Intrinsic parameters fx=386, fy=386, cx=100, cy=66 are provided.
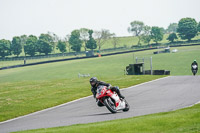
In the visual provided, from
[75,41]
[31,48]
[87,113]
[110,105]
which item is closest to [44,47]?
[31,48]

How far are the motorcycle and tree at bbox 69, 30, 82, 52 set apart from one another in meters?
165

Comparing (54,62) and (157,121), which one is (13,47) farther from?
(157,121)

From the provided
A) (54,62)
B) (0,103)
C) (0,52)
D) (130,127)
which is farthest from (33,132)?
(0,52)

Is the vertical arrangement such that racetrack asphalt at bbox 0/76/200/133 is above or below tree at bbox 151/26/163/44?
below

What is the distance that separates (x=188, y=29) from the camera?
559 ft

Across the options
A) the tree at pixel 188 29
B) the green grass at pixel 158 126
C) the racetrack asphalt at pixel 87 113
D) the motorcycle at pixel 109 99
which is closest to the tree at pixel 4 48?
the tree at pixel 188 29

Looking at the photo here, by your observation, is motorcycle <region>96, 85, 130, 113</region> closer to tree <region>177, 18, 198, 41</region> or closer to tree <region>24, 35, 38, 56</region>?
tree <region>24, 35, 38, 56</region>

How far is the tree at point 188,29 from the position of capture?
554 ft

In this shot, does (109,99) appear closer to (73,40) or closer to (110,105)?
(110,105)

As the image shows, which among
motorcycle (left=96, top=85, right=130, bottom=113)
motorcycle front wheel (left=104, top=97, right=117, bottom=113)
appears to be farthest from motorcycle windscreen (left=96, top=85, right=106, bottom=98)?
motorcycle front wheel (left=104, top=97, right=117, bottom=113)

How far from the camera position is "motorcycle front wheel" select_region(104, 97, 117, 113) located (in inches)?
575

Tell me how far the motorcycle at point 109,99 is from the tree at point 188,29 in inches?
6247

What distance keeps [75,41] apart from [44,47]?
51.9 feet

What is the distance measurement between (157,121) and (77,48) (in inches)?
6712
